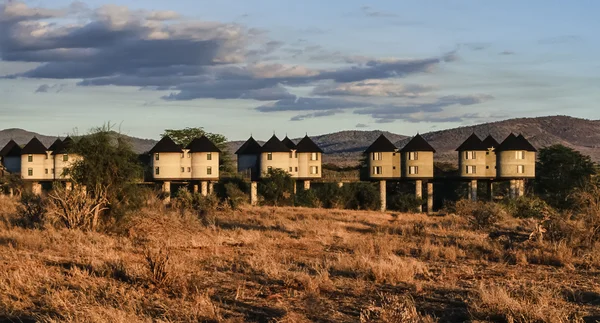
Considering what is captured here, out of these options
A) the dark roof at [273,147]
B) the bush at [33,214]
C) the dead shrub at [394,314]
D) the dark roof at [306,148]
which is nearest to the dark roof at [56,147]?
the dark roof at [273,147]

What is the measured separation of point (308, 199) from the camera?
52.9m

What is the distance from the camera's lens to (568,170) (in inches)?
2581

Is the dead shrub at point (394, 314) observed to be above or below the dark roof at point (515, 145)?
below

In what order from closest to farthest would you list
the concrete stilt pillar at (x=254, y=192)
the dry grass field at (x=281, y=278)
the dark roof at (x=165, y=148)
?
the dry grass field at (x=281, y=278) < the concrete stilt pillar at (x=254, y=192) < the dark roof at (x=165, y=148)

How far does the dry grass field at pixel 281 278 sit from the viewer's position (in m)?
11.5

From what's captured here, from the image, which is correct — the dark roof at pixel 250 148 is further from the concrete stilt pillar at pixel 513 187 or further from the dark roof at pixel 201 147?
the concrete stilt pillar at pixel 513 187

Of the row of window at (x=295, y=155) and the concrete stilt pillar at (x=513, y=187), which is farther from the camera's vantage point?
the concrete stilt pillar at (x=513, y=187)

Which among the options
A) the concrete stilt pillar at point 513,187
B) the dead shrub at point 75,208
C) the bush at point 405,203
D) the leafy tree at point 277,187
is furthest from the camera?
the concrete stilt pillar at point 513,187

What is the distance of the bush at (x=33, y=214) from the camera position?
78.0 feet

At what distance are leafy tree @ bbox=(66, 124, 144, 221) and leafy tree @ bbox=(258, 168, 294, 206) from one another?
91.7ft

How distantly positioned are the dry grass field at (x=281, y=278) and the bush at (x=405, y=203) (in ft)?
116

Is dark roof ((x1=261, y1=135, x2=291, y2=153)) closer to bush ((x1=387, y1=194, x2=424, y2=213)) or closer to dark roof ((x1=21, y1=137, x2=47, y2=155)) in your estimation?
bush ((x1=387, y1=194, x2=424, y2=213))

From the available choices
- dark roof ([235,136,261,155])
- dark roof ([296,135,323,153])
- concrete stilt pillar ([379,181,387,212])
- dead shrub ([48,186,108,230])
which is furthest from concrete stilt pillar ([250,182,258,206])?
dead shrub ([48,186,108,230])

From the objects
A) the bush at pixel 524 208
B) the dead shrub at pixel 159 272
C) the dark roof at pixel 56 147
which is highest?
the dark roof at pixel 56 147
